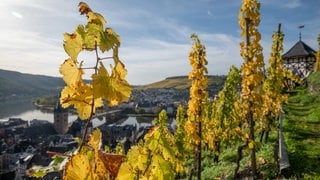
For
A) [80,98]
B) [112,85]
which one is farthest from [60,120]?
[112,85]

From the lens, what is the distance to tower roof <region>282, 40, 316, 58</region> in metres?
50.9

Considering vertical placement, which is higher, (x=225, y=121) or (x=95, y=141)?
(x=95, y=141)

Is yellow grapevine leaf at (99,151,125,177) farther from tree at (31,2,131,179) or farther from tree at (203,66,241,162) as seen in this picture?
tree at (203,66,241,162)

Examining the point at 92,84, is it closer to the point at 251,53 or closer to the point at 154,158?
the point at 154,158

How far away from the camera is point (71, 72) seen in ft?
4.67

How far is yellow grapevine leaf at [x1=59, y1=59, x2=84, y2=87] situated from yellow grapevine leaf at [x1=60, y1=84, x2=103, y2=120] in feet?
0.09

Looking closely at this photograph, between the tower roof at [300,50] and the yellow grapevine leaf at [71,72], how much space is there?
177 ft

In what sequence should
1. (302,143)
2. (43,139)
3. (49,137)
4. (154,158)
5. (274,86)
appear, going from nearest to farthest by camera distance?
1. (154,158)
2. (302,143)
3. (274,86)
4. (49,137)
5. (43,139)

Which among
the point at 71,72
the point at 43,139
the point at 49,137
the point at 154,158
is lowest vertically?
the point at 43,139

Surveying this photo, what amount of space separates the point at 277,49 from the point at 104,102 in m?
18.6

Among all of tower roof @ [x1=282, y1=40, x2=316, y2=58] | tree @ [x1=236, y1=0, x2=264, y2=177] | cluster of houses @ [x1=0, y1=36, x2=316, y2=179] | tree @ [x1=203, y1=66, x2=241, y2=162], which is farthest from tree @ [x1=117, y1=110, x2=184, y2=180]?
tower roof @ [x1=282, y1=40, x2=316, y2=58]

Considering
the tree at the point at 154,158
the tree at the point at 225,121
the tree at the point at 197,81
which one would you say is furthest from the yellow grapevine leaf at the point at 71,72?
the tree at the point at 225,121

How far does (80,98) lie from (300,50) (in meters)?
55.2

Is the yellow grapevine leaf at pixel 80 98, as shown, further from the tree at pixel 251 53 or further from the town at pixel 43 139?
the town at pixel 43 139
